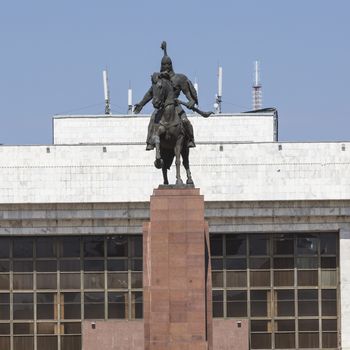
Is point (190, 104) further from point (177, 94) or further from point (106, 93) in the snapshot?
point (106, 93)

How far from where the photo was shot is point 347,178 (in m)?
80.0

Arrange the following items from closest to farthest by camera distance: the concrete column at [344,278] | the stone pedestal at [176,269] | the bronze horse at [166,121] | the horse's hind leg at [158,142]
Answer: the stone pedestal at [176,269]
the horse's hind leg at [158,142]
the bronze horse at [166,121]
the concrete column at [344,278]

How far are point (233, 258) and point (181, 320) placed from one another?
999 inches

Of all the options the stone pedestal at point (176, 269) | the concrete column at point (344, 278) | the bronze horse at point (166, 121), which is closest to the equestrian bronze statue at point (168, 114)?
the bronze horse at point (166, 121)

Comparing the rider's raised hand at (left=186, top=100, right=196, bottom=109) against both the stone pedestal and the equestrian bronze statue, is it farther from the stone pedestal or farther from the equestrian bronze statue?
the stone pedestal

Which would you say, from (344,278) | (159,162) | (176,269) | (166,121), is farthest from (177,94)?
(344,278)

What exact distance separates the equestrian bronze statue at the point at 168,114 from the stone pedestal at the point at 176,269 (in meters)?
1.04

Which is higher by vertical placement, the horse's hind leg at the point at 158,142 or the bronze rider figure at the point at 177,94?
the bronze rider figure at the point at 177,94

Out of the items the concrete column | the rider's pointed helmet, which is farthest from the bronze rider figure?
the concrete column

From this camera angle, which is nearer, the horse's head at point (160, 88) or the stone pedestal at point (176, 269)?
the stone pedestal at point (176, 269)

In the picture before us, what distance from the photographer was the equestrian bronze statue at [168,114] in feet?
183

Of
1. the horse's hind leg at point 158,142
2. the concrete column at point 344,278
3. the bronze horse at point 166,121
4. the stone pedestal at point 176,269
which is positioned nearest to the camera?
the stone pedestal at point 176,269

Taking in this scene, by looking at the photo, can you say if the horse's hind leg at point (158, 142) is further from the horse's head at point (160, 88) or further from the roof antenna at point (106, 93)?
the roof antenna at point (106, 93)

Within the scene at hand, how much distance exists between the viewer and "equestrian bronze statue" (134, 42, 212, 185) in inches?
2200
